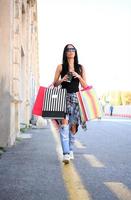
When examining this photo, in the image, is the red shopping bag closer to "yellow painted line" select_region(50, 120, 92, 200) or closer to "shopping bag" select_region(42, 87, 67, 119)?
"shopping bag" select_region(42, 87, 67, 119)

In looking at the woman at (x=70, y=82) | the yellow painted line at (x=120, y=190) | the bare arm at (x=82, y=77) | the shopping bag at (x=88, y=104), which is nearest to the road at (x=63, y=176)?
the yellow painted line at (x=120, y=190)

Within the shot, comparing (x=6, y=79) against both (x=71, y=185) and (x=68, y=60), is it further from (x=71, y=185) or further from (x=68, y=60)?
(x=71, y=185)

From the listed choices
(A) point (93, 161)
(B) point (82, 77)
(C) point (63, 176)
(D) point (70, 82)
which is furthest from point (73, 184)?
(B) point (82, 77)

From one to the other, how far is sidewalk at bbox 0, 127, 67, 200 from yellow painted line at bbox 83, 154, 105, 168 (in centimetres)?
51

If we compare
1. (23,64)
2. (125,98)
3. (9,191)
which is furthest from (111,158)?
(125,98)

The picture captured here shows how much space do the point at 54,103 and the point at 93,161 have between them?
43.6 inches

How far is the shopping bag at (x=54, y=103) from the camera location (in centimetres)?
721

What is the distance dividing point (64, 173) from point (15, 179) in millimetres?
785

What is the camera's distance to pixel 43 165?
6.90 metres

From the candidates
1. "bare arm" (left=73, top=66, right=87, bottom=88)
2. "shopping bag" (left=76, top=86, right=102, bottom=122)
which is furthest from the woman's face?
"shopping bag" (left=76, top=86, right=102, bottom=122)

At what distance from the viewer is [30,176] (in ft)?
19.1

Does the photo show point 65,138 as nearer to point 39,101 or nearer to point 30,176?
point 39,101

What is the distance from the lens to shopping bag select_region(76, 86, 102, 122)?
740cm

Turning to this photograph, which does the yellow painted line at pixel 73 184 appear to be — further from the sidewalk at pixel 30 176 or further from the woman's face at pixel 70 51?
the woman's face at pixel 70 51
